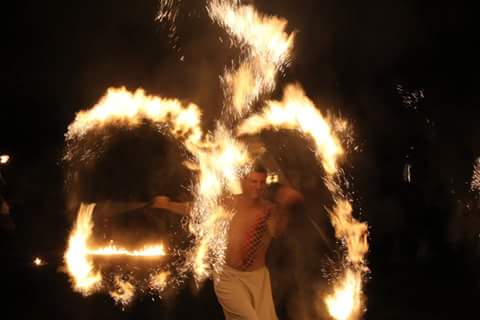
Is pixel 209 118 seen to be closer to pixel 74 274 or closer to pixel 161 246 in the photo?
pixel 161 246

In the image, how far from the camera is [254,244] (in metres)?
4.07

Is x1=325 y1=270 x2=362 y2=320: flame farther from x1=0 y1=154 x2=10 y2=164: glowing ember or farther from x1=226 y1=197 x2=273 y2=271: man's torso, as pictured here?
x1=0 y1=154 x2=10 y2=164: glowing ember

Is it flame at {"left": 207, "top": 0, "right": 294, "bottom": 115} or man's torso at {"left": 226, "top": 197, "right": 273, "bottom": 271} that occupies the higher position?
flame at {"left": 207, "top": 0, "right": 294, "bottom": 115}

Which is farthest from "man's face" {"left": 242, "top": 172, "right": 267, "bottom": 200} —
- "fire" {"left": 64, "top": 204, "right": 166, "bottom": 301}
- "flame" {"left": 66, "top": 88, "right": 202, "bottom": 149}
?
"flame" {"left": 66, "top": 88, "right": 202, "bottom": 149}

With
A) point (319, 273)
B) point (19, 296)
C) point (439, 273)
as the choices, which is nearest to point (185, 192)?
point (319, 273)

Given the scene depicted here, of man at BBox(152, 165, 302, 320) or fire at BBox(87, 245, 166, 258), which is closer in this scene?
man at BBox(152, 165, 302, 320)

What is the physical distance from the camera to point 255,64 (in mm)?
6215

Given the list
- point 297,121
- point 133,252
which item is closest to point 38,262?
point 133,252

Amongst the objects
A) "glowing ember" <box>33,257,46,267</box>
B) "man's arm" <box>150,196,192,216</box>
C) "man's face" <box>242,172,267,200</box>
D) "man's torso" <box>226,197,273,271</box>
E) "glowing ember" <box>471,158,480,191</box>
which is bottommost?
"man's torso" <box>226,197,273,271</box>

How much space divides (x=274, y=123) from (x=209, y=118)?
1.14m

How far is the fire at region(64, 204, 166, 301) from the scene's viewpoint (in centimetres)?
616

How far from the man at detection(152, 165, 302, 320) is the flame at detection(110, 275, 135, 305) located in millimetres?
1817

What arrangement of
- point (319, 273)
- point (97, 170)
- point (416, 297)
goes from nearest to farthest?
1. point (416, 297)
2. point (319, 273)
3. point (97, 170)

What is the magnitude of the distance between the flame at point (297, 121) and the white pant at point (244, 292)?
7.83ft
